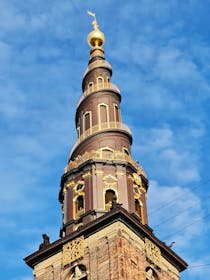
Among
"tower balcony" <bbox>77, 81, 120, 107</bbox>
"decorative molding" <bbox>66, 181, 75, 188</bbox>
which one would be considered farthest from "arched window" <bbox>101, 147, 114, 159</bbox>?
"tower balcony" <bbox>77, 81, 120, 107</bbox>

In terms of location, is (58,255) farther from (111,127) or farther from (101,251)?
(111,127)

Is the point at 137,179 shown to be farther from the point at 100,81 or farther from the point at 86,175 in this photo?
the point at 100,81

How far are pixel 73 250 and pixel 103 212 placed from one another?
9.56 ft

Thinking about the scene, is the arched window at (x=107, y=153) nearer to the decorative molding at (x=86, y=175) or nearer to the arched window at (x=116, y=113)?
the decorative molding at (x=86, y=175)

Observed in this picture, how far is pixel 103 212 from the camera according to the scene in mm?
46094

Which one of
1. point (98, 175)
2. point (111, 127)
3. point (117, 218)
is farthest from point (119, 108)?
point (117, 218)

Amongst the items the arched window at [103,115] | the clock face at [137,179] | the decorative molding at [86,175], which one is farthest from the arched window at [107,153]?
the arched window at [103,115]

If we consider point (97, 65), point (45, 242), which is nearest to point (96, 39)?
point (97, 65)

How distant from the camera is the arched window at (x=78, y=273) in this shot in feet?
143

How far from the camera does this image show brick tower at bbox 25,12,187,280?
4350 cm

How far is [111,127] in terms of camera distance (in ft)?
168

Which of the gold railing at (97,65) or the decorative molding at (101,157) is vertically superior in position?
the gold railing at (97,65)

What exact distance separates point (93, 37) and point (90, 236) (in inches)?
793

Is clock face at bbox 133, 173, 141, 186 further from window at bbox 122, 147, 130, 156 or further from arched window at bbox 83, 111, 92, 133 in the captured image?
arched window at bbox 83, 111, 92, 133
